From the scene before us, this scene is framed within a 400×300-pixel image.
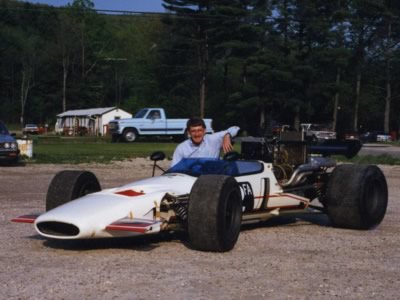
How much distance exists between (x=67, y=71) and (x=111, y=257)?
97910 mm

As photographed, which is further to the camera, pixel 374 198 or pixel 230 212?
pixel 374 198

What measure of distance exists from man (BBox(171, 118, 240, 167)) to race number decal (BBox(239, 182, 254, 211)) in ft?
2.93

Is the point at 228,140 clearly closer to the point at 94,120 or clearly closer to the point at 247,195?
the point at 247,195

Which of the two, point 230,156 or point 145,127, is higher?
point 230,156

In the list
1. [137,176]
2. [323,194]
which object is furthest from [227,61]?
[323,194]

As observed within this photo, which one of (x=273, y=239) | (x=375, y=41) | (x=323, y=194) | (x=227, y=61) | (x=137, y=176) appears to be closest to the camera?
(x=273, y=239)

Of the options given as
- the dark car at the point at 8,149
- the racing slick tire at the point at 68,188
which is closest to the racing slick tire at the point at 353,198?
the racing slick tire at the point at 68,188

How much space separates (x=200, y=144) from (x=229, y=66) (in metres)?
69.6

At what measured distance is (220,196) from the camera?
8516 millimetres

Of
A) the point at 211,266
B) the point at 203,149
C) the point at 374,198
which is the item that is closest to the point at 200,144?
the point at 203,149

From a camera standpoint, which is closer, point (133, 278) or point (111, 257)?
point (133, 278)

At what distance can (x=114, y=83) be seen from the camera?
11088 cm

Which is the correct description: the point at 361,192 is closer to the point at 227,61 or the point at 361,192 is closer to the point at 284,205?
the point at 284,205

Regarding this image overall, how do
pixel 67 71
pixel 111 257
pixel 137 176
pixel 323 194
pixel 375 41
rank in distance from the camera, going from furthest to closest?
pixel 67 71, pixel 375 41, pixel 137 176, pixel 323 194, pixel 111 257
